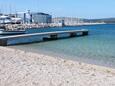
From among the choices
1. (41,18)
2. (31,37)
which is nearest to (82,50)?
(31,37)

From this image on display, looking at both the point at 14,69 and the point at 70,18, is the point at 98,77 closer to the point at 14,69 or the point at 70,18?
the point at 14,69

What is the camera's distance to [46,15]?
144000mm

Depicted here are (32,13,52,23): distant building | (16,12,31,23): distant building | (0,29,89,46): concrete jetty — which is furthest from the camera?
(32,13,52,23): distant building

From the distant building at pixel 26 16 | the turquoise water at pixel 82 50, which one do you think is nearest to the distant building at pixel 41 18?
the distant building at pixel 26 16

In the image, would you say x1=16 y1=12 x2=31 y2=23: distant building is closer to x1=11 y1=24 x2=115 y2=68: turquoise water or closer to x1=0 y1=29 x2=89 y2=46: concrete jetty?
x1=0 y1=29 x2=89 y2=46: concrete jetty

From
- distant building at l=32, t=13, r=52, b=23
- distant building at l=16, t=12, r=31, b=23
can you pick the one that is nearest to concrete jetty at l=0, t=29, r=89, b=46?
distant building at l=16, t=12, r=31, b=23

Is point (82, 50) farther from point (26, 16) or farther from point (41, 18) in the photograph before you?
point (41, 18)

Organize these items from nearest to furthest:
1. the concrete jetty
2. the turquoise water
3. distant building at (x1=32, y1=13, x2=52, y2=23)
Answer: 1. the turquoise water
2. the concrete jetty
3. distant building at (x1=32, y1=13, x2=52, y2=23)

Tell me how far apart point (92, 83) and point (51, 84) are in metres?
1.22

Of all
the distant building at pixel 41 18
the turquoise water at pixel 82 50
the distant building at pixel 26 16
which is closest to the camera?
the turquoise water at pixel 82 50

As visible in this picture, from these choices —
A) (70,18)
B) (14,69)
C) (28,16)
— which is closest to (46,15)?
(28,16)

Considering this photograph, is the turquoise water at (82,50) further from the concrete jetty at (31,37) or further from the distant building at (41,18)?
the distant building at (41,18)

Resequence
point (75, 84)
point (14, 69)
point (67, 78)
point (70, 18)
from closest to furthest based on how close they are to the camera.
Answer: point (75, 84) → point (67, 78) → point (14, 69) → point (70, 18)

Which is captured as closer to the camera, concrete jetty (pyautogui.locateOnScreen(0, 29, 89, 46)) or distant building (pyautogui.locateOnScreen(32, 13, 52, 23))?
concrete jetty (pyautogui.locateOnScreen(0, 29, 89, 46))
